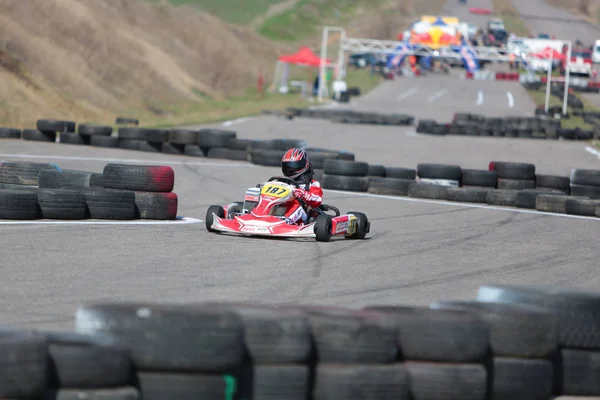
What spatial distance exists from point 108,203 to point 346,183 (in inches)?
219

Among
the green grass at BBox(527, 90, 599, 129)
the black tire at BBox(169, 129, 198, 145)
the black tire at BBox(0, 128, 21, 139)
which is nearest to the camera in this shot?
the black tire at BBox(169, 129, 198, 145)

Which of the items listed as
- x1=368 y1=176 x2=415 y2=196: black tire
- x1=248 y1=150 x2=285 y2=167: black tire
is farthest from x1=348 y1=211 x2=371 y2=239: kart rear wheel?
x1=248 y1=150 x2=285 y2=167: black tire

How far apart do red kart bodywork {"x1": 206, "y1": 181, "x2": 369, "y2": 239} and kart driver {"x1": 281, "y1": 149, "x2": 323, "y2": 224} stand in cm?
11

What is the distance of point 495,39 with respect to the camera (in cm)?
7075

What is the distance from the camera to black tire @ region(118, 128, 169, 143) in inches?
792

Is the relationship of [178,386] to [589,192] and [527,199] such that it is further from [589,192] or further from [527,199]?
[589,192]

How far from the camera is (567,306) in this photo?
Result: 17.4 feet

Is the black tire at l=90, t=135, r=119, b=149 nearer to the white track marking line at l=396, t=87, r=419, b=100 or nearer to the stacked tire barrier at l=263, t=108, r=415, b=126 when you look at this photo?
the stacked tire barrier at l=263, t=108, r=415, b=126

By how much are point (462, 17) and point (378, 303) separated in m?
81.1

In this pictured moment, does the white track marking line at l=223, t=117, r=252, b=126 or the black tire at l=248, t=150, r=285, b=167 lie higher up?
the white track marking line at l=223, t=117, r=252, b=126

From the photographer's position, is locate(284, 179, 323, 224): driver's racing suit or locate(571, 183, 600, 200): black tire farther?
locate(571, 183, 600, 200): black tire

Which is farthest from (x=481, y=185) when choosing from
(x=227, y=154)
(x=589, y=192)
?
(x=227, y=154)

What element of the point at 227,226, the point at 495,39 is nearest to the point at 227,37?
the point at 495,39

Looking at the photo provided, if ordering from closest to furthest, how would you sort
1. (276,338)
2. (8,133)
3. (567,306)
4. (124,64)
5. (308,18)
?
(276,338)
(567,306)
(8,133)
(124,64)
(308,18)
